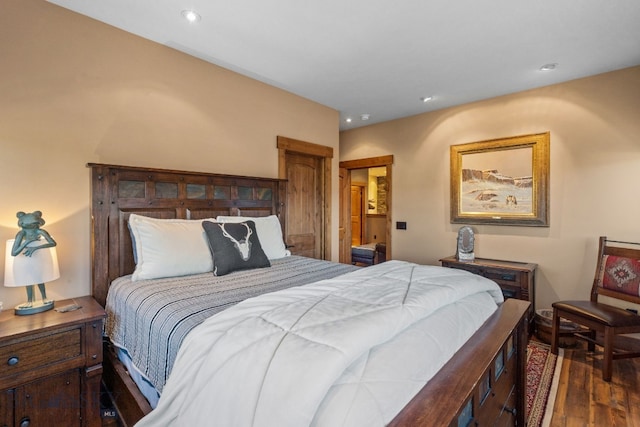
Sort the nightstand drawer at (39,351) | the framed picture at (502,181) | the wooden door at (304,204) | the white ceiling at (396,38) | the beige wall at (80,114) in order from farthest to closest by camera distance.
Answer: the wooden door at (304,204) < the framed picture at (502,181) < the white ceiling at (396,38) < the beige wall at (80,114) < the nightstand drawer at (39,351)

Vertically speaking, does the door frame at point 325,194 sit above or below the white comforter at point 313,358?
above

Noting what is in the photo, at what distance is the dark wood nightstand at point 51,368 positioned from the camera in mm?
1440

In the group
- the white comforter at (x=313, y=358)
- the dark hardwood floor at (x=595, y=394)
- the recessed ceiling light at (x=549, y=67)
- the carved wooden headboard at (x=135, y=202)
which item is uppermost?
the recessed ceiling light at (x=549, y=67)

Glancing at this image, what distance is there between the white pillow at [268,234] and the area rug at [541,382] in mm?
2113

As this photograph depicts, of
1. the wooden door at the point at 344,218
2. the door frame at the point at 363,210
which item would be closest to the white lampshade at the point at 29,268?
the wooden door at the point at 344,218

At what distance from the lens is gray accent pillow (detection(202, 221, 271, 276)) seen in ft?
6.81

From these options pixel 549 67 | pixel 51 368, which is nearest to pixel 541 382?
pixel 549 67

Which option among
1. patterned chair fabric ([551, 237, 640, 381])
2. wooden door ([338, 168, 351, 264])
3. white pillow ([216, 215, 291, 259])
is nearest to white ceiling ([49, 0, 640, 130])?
white pillow ([216, 215, 291, 259])

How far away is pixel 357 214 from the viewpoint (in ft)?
25.9

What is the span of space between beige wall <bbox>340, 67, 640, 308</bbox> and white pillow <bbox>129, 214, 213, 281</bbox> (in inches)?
124

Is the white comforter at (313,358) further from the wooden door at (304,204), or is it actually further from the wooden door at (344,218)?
the wooden door at (344,218)

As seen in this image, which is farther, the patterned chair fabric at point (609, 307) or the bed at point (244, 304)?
the patterned chair fabric at point (609, 307)

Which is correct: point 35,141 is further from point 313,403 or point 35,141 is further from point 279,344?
point 313,403

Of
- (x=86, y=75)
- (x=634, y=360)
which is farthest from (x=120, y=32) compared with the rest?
(x=634, y=360)
